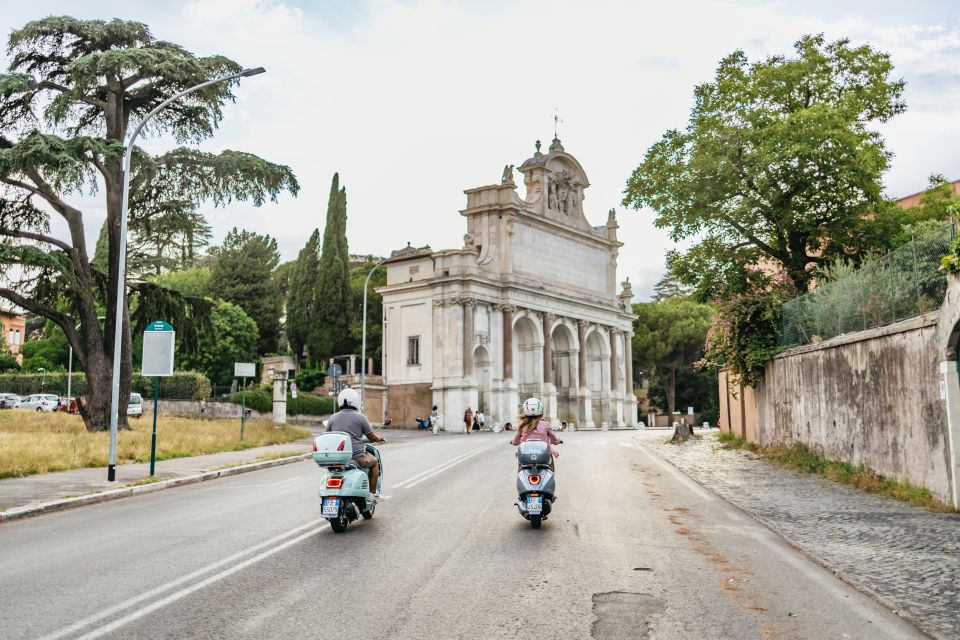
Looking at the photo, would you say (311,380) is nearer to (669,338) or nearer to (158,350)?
(669,338)

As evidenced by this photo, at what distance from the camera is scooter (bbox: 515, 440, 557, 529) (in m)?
10.3

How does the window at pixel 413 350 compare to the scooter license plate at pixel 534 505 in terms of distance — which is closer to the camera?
the scooter license plate at pixel 534 505

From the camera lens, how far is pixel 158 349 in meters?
17.4

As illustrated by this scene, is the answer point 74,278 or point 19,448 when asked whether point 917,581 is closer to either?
point 19,448

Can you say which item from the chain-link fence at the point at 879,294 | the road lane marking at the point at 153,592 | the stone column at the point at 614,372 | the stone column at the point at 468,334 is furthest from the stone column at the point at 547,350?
the road lane marking at the point at 153,592

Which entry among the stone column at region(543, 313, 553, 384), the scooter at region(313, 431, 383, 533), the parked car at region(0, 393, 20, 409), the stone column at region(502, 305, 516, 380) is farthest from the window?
the scooter at region(313, 431, 383, 533)

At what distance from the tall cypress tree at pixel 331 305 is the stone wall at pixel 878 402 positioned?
5133 centimetres

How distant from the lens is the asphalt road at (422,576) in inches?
229

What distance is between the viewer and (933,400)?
12.4m

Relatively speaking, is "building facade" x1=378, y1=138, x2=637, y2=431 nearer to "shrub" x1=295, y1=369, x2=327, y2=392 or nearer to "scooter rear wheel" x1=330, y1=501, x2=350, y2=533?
"shrub" x1=295, y1=369, x2=327, y2=392

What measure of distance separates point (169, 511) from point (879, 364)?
11689 mm

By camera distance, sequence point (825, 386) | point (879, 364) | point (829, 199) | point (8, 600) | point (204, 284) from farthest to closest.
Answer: point (204, 284) → point (829, 199) → point (825, 386) → point (879, 364) → point (8, 600)

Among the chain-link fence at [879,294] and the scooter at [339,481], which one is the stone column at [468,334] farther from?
the scooter at [339,481]

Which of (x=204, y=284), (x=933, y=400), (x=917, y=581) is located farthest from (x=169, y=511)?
(x=204, y=284)
